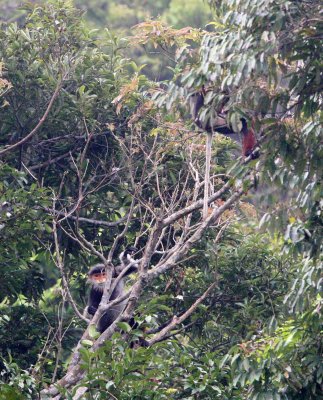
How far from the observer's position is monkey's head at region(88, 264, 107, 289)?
7.77m

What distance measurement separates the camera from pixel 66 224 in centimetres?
774

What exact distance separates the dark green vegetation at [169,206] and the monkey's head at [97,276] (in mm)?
251

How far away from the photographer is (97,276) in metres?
7.83

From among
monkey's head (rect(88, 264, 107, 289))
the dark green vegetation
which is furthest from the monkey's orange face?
the dark green vegetation

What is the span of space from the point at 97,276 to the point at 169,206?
155cm

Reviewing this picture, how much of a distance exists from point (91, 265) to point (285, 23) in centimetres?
365

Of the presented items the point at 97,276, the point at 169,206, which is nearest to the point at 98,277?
the point at 97,276

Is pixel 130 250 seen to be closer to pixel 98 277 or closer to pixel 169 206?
pixel 98 277

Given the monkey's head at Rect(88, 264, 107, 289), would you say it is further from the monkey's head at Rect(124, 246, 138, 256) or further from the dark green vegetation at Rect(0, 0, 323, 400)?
the monkey's head at Rect(124, 246, 138, 256)

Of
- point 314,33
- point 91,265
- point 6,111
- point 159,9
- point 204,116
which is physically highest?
point 314,33

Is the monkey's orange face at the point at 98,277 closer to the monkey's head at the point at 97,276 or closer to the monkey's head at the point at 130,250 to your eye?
the monkey's head at the point at 97,276

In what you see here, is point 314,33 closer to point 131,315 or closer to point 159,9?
point 131,315

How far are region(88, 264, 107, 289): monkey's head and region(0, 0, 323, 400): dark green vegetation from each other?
0.25 meters

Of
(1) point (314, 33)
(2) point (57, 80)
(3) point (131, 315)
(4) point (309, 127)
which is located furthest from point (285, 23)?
(2) point (57, 80)
